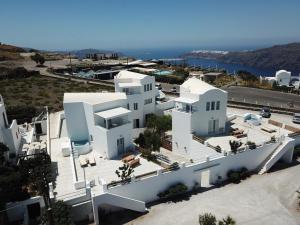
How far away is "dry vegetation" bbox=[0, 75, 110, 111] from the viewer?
50.5m

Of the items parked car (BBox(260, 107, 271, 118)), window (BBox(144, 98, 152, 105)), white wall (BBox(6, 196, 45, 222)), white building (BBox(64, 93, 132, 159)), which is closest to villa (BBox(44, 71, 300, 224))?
white building (BBox(64, 93, 132, 159))

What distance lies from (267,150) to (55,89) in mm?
47840

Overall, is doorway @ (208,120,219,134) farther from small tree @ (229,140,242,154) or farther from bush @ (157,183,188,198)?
bush @ (157,183,188,198)

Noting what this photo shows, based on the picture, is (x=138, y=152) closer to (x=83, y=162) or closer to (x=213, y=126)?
(x=83, y=162)

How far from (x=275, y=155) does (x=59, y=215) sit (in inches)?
924

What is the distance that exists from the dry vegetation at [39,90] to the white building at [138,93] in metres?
13.9

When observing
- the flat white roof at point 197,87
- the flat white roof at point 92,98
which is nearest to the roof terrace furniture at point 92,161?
the flat white roof at point 92,98

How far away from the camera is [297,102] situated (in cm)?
5203

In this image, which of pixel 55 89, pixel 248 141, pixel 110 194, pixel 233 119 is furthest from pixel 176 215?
pixel 55 89

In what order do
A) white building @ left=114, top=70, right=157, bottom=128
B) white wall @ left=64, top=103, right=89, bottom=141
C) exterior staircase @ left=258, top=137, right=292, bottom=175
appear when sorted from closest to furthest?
exterior staircase @ left=258, top=137, right=292, bottom=175
white wall @ left=64, top=103, right=89, bottom=141
white building @ left=114, top=70, right=157, bottom=128

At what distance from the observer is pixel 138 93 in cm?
4075

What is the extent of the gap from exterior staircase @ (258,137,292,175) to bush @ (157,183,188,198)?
10001mm

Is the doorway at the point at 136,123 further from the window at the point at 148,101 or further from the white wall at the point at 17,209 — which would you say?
the white wall at the point at 17,209

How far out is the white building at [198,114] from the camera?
31.7 metres
